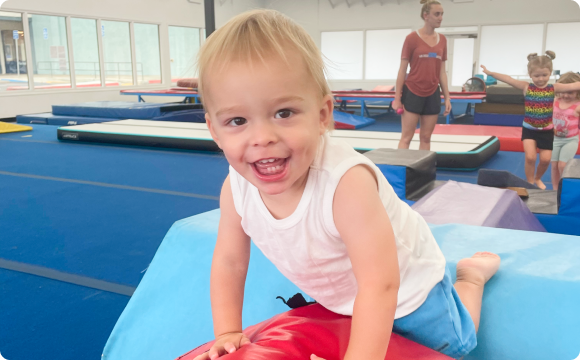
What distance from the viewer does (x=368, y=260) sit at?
79cm

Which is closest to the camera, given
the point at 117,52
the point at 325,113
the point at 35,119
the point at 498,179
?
the point at 325,113

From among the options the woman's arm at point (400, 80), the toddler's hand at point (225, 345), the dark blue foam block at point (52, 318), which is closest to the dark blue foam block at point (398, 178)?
the woman's arm at point (400, 80)

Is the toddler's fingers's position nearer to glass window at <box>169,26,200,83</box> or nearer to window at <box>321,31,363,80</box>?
glass window at <box>169,26,200,83</box>

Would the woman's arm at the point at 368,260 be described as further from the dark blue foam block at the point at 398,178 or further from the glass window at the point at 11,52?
the glass window at the point at 11,52

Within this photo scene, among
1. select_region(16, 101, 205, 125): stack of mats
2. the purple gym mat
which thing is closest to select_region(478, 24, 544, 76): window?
select_region(16, 101, 205, 125): stack of mats

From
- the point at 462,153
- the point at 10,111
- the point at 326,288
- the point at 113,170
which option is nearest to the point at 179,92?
the point at 10,111

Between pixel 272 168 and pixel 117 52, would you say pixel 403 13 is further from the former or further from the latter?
pixel 272 168

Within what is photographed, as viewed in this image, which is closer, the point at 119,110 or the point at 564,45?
the point at 119,110

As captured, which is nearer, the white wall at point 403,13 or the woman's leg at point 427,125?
the woman's leg at point 427,125

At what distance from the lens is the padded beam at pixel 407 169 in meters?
2.62

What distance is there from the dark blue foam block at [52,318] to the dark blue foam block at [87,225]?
141mm

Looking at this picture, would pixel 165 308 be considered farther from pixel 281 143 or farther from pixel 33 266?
pixel 33 266

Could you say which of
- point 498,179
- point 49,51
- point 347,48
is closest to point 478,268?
point 498,179

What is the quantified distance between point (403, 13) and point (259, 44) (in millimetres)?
13734
